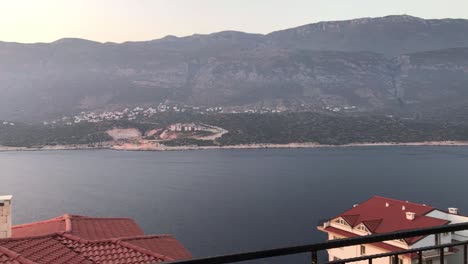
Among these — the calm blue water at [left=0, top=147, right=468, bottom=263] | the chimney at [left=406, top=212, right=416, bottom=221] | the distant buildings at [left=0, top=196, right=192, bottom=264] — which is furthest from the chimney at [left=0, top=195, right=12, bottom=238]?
the calm blue water at [left=0, top=147, right=468, bottom=263]

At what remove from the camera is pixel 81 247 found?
9.64 meters

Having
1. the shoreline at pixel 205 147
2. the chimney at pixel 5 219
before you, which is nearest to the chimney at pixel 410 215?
the chimney at pixel 5 219

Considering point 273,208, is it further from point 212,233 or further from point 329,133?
point 329,133

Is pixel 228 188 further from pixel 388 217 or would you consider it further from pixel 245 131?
pixel 245 131

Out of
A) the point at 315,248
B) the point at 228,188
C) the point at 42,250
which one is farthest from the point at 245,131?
the point at 315,248

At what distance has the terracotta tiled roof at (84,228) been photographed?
11559 mm

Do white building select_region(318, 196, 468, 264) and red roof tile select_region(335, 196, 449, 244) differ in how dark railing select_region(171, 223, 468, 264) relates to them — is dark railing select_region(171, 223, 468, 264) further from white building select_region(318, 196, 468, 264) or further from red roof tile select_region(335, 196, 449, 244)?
red roof tile select_region(335, 196, 449, 244)

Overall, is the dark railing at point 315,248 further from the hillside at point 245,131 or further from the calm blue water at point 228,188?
the hillside at point 245,131

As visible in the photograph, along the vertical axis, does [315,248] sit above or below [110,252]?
above

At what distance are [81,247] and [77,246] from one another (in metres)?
0.16

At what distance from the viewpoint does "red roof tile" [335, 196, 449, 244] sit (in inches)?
1066

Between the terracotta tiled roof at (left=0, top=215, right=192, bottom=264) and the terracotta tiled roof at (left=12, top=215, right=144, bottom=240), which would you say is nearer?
the terracotta tiled roof at (left=0, top=215, right=192, bottom=264)

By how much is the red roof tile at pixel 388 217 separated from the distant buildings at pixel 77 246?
61.0ft

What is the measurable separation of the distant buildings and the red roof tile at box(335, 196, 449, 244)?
18.6 meters
